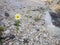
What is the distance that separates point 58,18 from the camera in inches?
122

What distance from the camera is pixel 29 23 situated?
2.96 meters

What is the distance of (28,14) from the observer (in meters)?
3.13

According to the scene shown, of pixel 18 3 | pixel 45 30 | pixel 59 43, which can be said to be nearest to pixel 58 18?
pixel 45 30

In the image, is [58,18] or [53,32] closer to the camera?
[53,32]

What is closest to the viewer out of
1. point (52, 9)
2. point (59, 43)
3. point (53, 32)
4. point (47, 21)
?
point (59, 43)

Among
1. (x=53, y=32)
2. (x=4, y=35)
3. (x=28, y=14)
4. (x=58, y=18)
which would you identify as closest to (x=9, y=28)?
(x=4, y=35)

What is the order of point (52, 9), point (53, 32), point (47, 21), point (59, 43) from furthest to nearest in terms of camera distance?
1. point (52, 9)
2. point (47, 21)
3. point (53, 32)
4. point (59, 43)

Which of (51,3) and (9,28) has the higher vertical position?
(51,3)

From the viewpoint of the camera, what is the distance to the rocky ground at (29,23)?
8.70ft

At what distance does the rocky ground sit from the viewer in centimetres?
265

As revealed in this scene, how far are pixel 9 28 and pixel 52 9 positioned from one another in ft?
3.06

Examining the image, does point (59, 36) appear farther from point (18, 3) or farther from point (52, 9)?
point (18, 3)

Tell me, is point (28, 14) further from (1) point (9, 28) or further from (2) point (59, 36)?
(2) point (59, 36)

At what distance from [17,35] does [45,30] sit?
0.46 metres
